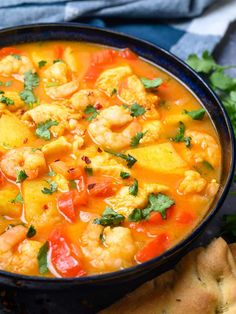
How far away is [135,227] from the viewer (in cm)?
353

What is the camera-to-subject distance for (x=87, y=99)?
4.23 meters

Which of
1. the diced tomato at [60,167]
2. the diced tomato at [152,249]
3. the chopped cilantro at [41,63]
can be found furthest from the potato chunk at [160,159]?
the chopped cilantro at [41,63]

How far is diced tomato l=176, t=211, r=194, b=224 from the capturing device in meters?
3.60

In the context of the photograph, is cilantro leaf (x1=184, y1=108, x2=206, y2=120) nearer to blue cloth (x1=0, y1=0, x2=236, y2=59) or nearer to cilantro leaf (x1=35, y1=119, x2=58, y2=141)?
cilantro leaf (x1=35, y1=119, x2=58, y2=141)

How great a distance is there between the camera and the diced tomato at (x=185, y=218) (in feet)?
11.8

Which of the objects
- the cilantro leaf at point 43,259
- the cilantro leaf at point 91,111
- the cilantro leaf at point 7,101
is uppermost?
the cilantro leaf at point 7,101

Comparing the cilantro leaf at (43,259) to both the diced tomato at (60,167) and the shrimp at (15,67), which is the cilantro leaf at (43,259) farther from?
the shrimp at (15,67)

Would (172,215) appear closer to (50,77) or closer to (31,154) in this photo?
(31,154)

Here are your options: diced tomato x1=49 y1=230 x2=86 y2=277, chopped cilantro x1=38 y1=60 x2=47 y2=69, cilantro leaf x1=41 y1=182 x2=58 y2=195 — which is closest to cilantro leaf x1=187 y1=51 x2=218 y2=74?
chopped cilantro x1=38 y1=60 x2=47 y2=69

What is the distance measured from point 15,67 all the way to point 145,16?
69.6 inches

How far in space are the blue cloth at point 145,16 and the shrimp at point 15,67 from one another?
1.04 meters

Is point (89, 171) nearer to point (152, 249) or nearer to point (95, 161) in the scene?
point (95, 161)

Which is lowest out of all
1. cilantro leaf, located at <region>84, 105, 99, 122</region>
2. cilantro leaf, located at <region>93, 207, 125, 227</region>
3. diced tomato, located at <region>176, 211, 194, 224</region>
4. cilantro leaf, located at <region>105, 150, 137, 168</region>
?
diced tomato, located at <region>176, 211, 194, 224</region>

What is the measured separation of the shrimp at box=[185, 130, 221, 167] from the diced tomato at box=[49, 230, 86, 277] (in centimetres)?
107
